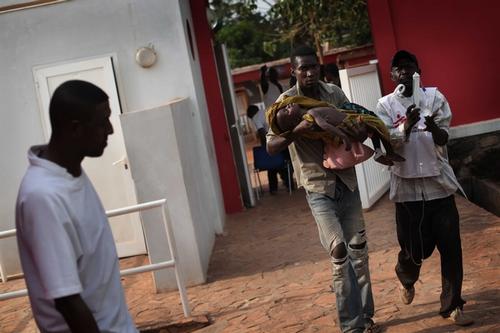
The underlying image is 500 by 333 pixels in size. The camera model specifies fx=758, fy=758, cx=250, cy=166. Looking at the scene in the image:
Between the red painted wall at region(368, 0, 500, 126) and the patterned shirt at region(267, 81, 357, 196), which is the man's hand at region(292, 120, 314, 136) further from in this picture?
the red painted wall at region(368, 0, 500, 126)

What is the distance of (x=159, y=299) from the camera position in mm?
7207

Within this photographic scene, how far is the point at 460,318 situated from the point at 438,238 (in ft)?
1.84

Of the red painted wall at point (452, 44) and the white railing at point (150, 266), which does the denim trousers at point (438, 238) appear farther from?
the red painted wall at point (452, 44)

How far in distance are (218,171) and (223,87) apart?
1354 millimetres


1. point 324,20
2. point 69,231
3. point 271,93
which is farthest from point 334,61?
point 69,231

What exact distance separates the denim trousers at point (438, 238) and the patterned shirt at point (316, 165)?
1.80ft

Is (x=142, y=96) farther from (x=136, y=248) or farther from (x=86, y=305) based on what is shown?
(x=86, y=305)

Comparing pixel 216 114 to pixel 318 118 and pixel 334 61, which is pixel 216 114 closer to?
pixel 318 118

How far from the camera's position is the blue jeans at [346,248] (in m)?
4.88

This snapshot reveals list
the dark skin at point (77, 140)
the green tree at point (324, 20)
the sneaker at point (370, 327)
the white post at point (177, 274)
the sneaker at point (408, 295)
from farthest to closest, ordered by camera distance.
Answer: the green tree at point (324, 20)
the white post at point (177, 274)
the sneaker at point (408, 295)
the sneaker at point (370, 327)
the dark skin at point (77, 140)

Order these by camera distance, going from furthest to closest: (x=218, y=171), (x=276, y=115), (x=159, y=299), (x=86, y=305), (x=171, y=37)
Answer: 1. (x=218, y=171)
2. (x=171, y=37)
3. (x=159, y=299)
4. (x=276, y=115)
5. (x=86, y=305)

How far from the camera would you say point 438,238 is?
17.1 feet

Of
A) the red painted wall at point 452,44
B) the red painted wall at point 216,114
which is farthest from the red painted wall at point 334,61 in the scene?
the red painted wall at point 452,44

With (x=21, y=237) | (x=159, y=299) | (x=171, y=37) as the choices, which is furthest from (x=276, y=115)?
(x=171, y=37)
